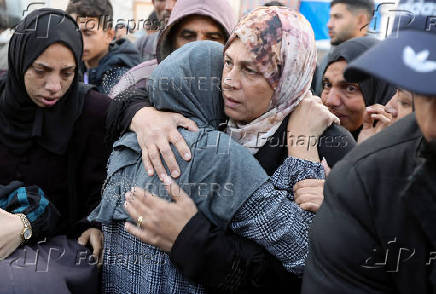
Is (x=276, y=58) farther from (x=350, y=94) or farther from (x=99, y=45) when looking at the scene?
(x=99, y=45)

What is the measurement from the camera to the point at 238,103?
157cm

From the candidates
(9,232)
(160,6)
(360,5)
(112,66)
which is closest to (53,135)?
(9,232)

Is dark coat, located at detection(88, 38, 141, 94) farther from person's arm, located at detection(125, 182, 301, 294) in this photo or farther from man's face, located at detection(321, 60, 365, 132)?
person's arm, located at detection(125, 182, 301, 294)

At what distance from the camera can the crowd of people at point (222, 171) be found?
3.26ft

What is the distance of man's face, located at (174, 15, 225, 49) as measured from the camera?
235 centimetres

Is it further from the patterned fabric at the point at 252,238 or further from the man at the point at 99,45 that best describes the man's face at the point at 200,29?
the patterned fabric at the point at 252,238

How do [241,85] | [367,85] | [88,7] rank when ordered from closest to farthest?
1. [241,85]
2. [367,85]
3. [88,7]

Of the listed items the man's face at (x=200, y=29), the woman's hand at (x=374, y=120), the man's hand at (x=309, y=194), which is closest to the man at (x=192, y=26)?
the man's face at (x=200, y=29)

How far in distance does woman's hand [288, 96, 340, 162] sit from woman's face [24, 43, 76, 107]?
970 millimetres

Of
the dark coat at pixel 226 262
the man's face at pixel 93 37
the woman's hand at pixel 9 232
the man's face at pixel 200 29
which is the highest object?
the man's face at pixel 200 29

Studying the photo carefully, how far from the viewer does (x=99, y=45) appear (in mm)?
3184

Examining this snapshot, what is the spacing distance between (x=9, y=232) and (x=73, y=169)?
40 cm

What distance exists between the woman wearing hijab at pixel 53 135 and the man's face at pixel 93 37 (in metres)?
1.19

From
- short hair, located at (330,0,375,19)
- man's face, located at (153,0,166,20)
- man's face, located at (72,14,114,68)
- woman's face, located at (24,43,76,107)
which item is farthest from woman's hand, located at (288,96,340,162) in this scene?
man's face, located at (153,0,166,20)
